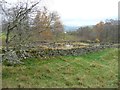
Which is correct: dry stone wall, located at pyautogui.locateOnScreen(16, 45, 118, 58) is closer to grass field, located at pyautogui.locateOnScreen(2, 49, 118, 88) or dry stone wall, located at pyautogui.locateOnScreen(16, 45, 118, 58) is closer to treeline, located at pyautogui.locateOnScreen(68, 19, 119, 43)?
grass field, located at pyautogui.locateOnScreen(2, 49, 118, 88)

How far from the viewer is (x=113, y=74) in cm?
1504

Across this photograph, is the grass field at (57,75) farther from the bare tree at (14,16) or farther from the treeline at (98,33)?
the treeline at (98,33)

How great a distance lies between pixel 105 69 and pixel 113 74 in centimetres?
120

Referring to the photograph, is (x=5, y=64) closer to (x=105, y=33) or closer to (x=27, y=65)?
(x=27, y=65)

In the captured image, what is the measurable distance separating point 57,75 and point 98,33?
17.7 m

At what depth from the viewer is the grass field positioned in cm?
1186

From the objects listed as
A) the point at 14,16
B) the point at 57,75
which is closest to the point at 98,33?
the point at 57,75

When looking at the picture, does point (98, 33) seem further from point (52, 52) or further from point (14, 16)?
point (14, 16)

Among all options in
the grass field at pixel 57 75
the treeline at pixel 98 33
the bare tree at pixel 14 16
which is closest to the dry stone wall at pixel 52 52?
the grass field at pixel 57 75

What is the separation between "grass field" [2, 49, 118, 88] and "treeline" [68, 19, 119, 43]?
9.89m

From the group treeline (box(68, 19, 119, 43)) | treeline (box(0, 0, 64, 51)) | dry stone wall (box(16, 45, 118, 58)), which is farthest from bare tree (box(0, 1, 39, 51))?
treeline (box(68, 19, 119, 43))

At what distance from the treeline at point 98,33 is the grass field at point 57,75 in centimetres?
989

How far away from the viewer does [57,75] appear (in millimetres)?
13422

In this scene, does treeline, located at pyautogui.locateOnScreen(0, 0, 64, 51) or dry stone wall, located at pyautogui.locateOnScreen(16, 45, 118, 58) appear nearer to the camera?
treeline, located at pyautogui.locateOnScreen(0, 0, 64, 51)
